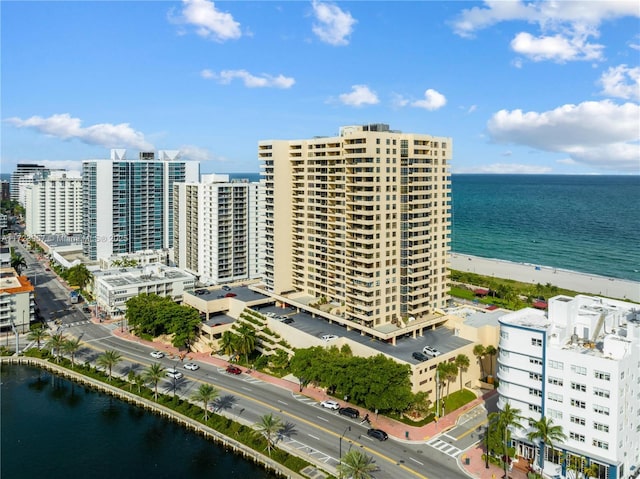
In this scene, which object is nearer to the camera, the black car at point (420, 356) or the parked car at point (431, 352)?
the black car at point (420, 356)

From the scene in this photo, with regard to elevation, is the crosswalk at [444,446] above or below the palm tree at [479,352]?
below

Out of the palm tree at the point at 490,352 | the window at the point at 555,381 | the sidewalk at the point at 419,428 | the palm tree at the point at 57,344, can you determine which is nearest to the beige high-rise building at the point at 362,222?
the palm tree at the point at 490,352

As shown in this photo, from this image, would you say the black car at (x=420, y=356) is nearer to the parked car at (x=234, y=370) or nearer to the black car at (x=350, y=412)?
the black car at (x=350, y=412)

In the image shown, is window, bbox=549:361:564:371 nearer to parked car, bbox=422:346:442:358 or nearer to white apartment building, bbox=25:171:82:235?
parked car, bbox=422:346:442:358

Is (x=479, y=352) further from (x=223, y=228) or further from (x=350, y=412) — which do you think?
(x=223, y=228)

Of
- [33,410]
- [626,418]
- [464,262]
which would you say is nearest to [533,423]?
[626,418]

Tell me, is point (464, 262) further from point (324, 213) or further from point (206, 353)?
point (206, 353)

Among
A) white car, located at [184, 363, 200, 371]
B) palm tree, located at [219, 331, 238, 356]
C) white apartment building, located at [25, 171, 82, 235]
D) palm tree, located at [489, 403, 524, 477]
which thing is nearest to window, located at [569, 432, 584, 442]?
palm tree, located at [489, 403, 524, 477]
